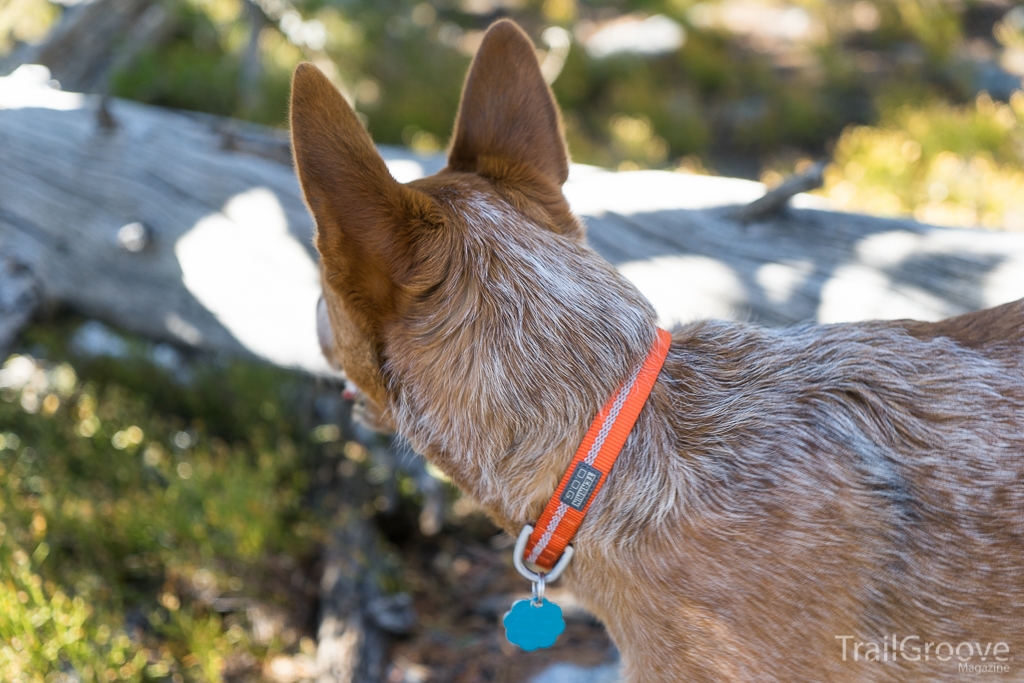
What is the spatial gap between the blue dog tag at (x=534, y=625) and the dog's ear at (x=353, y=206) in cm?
82

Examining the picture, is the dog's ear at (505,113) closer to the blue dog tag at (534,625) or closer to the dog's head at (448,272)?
the dog's head at (448,272)

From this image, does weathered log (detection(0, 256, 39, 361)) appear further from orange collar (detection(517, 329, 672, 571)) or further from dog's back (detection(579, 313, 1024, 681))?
dog's back (detection(579, 313, 1024, 681))

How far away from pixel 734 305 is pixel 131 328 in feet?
9.39

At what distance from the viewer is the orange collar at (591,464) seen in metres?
1.60

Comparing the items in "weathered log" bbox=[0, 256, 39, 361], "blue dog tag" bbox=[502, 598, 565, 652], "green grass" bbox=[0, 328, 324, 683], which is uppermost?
"blue dog tag" bbox=[502, 598, 565, 652]

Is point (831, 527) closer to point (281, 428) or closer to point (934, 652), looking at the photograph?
point (934, 652)

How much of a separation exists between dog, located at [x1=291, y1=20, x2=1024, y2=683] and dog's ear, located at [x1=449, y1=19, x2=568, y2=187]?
12 centimetres

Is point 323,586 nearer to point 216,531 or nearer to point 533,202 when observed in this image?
point 216,531

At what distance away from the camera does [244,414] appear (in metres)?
4.10

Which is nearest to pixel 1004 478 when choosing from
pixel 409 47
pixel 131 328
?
pixel 131 328

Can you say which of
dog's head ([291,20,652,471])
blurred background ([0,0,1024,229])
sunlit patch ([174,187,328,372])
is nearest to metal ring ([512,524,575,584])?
dog's head ([291,20,652,471])

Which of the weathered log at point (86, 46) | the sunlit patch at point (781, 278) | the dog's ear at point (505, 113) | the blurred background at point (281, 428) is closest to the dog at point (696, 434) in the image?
the dog's ear at point (505, 113)

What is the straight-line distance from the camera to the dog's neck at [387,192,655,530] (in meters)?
1.66

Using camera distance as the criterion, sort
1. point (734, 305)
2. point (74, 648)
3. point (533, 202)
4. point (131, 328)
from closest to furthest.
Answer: point (533, 202) → point (74, 648) → point (734, 305) → point (131, 328)
